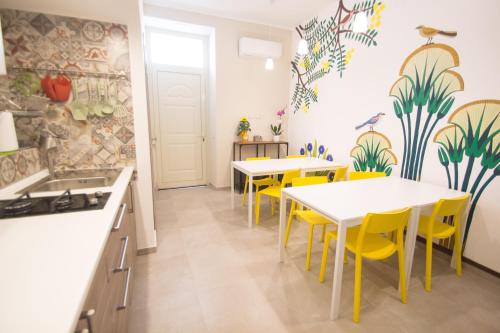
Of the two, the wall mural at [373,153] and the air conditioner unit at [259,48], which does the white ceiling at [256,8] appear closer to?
the air conditioner unit at [259,48]

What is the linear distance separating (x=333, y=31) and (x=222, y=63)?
1.83 m

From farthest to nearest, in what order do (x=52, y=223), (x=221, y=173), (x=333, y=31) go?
(x=221, y=173), (x=333, y=31), (x=52, y=223)

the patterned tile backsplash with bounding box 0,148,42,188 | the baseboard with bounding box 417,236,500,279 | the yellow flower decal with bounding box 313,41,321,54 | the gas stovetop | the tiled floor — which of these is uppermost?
the yellow flower decal with bounding box 313,41,321,54

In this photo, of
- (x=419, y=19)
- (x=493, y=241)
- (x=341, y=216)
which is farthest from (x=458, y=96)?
(x=341, y=216)

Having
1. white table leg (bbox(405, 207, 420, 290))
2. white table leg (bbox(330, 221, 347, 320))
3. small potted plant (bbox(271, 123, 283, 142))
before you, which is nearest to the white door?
small potted plant (bbox(271, 123, 283, 142))

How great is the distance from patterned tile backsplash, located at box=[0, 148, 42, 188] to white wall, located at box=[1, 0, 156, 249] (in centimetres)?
72

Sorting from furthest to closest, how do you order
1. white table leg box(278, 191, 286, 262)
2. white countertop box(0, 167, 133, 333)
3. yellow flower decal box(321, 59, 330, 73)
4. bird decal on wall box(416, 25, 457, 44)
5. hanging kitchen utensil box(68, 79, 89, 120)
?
1. yellow flower decal box(321, 59, 330, 73)
2. bird decal on wall box(416, 25, 457, 44)
3. white table leg box(278, 191, 286, 262)
4. hanging kitchen utensil box(68, 79, 89, 120)
5. white countertop box(0, 167, 133, 333)

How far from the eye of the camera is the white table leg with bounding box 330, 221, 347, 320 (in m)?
1.51

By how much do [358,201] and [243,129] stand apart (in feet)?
9.33

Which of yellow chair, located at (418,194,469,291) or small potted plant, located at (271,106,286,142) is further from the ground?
small potted plant, located at (271,106,286,142)

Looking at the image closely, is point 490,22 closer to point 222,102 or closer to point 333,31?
point 333,31

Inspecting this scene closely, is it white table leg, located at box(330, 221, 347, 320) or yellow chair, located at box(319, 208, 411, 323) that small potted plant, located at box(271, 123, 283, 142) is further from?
white table leg, located at box(330, 221, 347, 320)

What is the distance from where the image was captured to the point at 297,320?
160cm

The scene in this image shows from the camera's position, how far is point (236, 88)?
4.30 metres
